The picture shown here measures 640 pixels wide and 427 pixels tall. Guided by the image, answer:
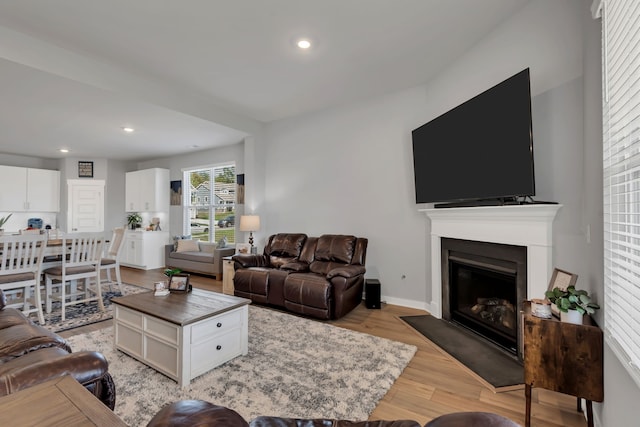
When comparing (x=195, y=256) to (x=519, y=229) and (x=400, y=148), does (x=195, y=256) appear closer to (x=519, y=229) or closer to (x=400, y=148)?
(x=400, y=148)

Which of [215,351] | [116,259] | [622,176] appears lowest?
[215,351]

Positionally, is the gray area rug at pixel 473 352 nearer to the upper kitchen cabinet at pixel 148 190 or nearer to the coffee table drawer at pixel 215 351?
the coffee table drawer at pixel 215 351

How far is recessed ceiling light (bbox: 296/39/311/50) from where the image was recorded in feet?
9.38

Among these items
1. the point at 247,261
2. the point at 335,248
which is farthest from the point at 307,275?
the point at 247,261

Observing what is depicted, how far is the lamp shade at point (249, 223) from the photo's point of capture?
4891 mm

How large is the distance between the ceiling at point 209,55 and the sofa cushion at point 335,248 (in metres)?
2.01

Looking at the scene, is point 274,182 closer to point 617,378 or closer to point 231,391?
point 231,391

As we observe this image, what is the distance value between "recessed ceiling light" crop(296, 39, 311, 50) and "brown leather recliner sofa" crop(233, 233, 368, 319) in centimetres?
233

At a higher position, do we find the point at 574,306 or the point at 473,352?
the point at 574,306

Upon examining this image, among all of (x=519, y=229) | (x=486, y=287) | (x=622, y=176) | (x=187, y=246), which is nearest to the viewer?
(x=622, y=176)

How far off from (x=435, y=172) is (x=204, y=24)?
2.66 m

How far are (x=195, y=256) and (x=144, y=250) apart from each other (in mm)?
1486

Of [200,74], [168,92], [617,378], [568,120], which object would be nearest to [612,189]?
[617,378]

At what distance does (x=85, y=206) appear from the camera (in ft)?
23.5
